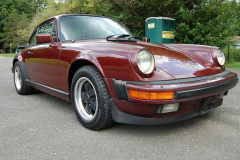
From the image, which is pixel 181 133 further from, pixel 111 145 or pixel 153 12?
pixel 153 12

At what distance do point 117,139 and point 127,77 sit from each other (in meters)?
0.64

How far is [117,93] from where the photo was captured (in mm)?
2072

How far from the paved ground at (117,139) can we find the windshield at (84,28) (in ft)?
3.57

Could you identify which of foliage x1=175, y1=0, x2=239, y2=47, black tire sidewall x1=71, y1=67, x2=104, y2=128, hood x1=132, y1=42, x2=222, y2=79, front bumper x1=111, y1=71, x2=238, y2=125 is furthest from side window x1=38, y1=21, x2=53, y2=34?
foliage x1=175, y1=0, x2=239, y2=47

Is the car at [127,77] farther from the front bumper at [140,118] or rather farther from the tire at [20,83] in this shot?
the tire at [20,83]

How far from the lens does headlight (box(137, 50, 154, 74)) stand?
2.00 m

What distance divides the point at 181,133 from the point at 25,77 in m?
2.95

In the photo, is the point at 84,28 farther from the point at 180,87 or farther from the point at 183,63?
the point at 180,87

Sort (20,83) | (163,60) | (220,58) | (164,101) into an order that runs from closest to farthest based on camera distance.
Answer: (164,101)
(163,60)
(220,58)
(20,83)

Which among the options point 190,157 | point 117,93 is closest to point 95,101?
point 117,93

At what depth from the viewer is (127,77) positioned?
2002mm

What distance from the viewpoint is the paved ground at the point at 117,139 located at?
1867 millimetres

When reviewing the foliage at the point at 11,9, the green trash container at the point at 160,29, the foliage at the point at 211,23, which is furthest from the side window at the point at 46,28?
the foliage at the point at 11,9

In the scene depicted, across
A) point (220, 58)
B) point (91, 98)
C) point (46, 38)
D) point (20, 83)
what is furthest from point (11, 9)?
point (220, 58)
